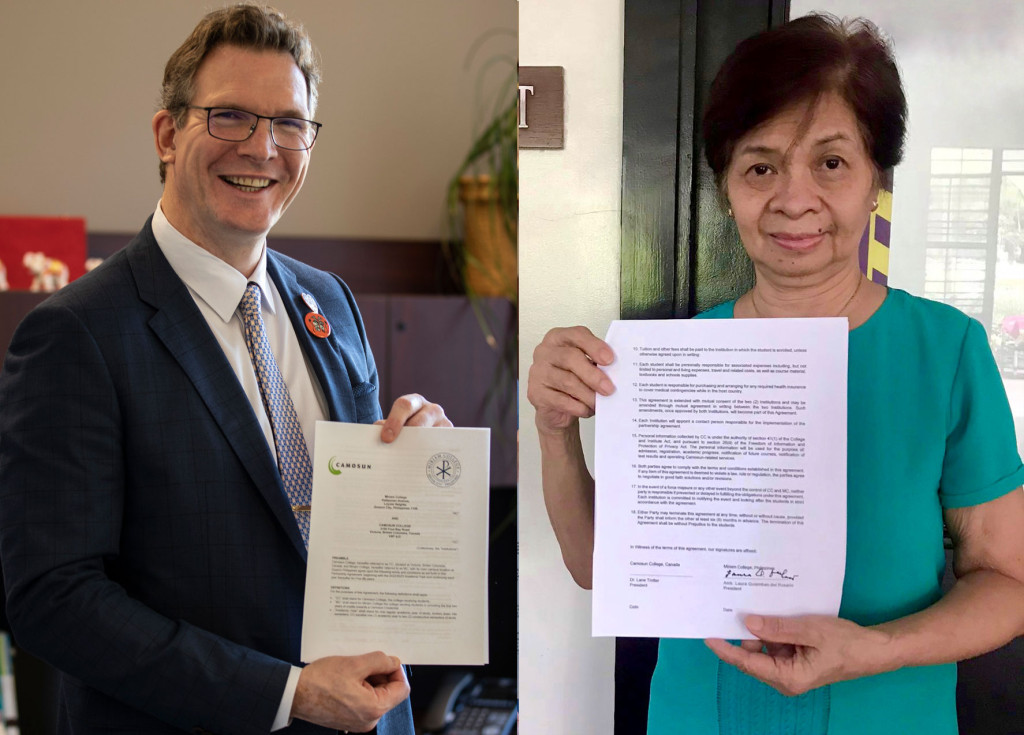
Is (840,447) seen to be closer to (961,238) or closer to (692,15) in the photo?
(961,238)

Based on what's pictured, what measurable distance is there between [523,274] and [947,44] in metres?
0.70

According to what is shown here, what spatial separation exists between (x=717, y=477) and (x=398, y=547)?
462mm

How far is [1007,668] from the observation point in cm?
130

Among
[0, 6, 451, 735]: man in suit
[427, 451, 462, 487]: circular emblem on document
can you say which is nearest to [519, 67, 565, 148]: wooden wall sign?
[0, 6, 451, 735]: man in suit

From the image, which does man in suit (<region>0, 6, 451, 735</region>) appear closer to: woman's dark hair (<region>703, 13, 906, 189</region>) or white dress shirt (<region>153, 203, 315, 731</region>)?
white dress shirt (<region>153, 203, 315, 731</region>)

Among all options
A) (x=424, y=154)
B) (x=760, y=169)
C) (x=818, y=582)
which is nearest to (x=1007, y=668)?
(x=818, y=582)

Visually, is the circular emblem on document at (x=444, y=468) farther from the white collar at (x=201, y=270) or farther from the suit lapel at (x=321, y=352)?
the white collar at (x=201, y=270)

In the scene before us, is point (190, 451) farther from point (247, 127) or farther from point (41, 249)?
point (41, 249)

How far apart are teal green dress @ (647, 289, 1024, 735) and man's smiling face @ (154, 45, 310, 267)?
0.91 m

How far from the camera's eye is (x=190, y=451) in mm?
1213

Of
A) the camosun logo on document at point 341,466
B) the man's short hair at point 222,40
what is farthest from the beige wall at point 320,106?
the camosun logo on document at point 341,466

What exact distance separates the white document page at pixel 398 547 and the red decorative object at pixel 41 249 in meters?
2.10

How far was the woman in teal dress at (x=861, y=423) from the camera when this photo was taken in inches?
40.6

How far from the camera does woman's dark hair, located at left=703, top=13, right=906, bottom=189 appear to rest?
1093mm
